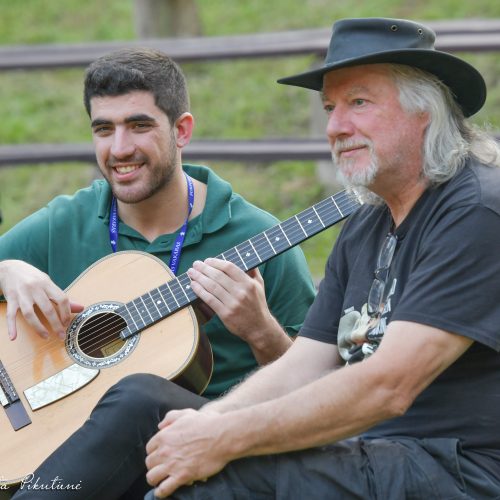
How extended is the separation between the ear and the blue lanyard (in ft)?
0.40

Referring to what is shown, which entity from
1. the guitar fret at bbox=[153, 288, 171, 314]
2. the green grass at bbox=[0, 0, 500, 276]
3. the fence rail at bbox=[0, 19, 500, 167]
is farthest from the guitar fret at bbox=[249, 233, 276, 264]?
the green grass at bbox=[0, 0, 500, 276]

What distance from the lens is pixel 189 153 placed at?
6.77 m

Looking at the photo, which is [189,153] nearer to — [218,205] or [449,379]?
[218,205]

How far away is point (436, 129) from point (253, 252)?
35.2 inches

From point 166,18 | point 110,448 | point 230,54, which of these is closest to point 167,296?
point 110,448

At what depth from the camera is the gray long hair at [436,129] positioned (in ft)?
9.49

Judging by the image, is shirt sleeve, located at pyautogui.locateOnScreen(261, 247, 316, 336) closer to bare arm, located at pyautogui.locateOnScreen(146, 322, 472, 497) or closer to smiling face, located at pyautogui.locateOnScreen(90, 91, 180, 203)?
smiling face, located at pyautogui.locateOnScreen(90, 91, 180, 203)

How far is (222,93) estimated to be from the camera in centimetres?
908

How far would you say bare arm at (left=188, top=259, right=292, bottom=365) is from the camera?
3514 mm

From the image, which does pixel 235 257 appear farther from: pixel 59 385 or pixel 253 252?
pixel 59 385

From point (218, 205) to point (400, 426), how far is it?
1299 millimetres

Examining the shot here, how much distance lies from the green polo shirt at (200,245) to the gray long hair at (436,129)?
3.37ft

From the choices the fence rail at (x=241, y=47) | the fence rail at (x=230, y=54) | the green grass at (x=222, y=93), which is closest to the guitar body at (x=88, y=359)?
the fence rail at (x=230, y=54)

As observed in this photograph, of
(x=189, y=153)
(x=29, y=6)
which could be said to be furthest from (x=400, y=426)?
(x=29, y=6)
